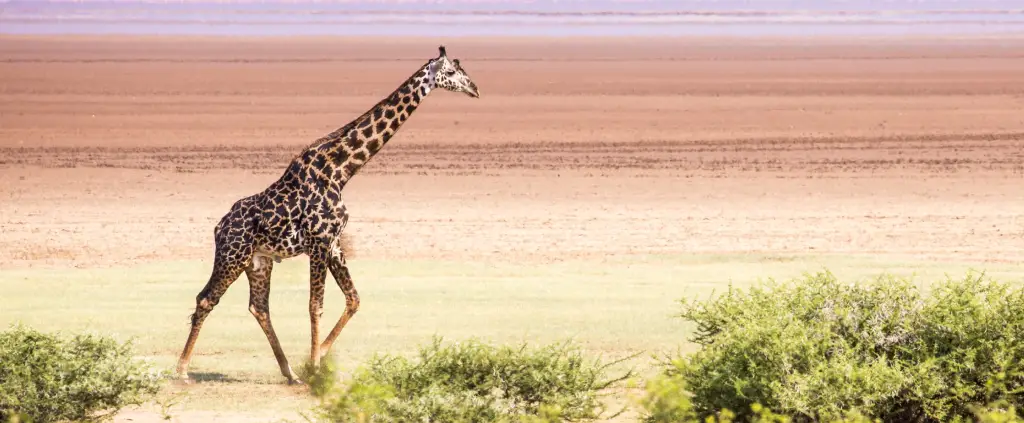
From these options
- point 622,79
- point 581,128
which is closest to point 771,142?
point 581,128

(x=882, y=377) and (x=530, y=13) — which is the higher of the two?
(x=530, y=13)

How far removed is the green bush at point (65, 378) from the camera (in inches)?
402

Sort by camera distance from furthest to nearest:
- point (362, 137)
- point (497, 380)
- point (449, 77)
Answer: point (449, 77)
point (362, 137)
point (497, 380)

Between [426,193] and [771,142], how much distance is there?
906cm

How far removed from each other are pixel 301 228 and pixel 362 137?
0.91 m

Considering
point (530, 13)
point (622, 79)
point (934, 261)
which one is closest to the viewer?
point (934, 261)

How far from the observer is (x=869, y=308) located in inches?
418

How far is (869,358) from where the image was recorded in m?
10.0

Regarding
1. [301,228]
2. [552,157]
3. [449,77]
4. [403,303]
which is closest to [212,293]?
[301,228]

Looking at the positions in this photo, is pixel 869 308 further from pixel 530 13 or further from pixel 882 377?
pixel 530 13

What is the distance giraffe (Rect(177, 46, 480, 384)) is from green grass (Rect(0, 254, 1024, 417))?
71cm

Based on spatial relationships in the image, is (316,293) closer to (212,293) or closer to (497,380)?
(212,293)

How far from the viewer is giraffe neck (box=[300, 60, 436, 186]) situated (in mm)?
12023

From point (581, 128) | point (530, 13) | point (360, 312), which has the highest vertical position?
point (530, 13)
